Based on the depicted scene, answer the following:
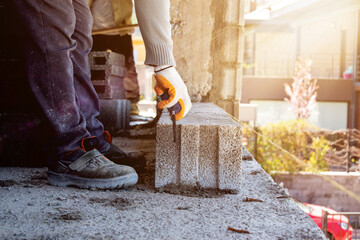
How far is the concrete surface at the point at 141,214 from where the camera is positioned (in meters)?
1.10

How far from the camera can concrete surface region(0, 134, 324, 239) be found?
1.10 m

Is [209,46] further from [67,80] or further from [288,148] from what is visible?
[288,148]

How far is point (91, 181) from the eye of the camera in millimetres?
1577

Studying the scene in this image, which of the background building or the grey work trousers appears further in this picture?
the background building

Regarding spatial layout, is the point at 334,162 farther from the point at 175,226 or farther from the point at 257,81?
the point at 175,226

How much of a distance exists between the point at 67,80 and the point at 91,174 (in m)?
0.43

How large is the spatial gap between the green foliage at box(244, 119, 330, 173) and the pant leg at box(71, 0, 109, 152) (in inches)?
298

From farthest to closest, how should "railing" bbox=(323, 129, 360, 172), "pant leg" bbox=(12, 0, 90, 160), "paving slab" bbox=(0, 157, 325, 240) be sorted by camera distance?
"railing" bbox=(323, 129, 360, 172)
"pant leg" bbox=(12, 0, 90, 160)
"paving slab" bbox=(0, 157, 325, 240)

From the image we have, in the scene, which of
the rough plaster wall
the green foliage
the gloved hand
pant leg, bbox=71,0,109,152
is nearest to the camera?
the gloved hand

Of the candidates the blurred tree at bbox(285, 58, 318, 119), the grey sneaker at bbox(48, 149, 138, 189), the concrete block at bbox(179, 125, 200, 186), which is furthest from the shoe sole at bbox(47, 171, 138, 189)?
the blurred tree at bbox(285, 58, 318, 119)

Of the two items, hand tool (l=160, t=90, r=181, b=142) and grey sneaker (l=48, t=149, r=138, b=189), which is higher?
hand tool (l=160, t=90, r=181, b=142)

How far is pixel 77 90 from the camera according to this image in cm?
179

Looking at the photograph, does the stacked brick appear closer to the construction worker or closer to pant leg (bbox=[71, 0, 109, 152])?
pant leg (bbox=[71, 0, 109, 152])

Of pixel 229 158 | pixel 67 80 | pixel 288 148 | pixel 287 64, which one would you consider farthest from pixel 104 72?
pixel 287 64
